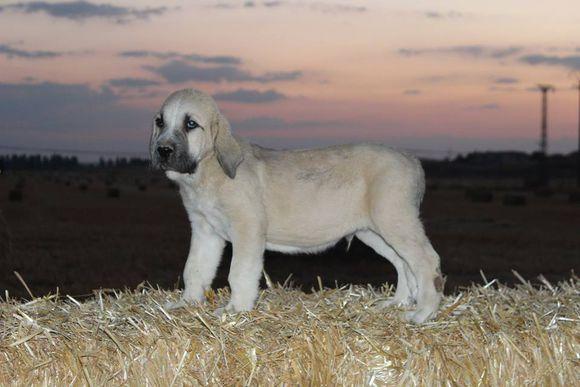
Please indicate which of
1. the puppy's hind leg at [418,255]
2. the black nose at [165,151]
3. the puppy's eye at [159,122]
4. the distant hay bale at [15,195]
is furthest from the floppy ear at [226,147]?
the distant hay bale at [15,195]

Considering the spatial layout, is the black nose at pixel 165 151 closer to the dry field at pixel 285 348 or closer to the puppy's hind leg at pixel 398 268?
the dry field at pixel 285 348

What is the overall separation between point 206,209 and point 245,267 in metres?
0.67

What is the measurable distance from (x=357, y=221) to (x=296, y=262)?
7.13 metres

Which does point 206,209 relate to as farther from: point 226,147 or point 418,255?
point 418,255

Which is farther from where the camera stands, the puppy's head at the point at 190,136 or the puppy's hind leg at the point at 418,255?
the puppy's hind leg at the point at 418,255

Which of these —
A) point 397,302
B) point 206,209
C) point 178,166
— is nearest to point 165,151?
point 178,166

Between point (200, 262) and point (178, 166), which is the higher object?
point (178, 166)

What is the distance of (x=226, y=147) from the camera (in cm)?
705

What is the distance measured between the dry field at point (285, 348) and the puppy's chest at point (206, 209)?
759 mm

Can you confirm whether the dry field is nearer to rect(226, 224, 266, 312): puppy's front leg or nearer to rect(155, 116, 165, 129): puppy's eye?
rect(226, 224, 266, 312): puppy's front leg

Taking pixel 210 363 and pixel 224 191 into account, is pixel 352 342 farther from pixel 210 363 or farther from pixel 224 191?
pixel 224 191

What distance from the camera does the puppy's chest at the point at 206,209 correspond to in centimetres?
709

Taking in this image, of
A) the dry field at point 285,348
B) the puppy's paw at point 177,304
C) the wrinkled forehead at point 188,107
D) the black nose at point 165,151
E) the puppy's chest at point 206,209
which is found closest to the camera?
the dry field at point 285,348

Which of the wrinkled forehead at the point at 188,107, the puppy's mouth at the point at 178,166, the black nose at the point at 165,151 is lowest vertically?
the puppy's mouth at the point at 178,166
